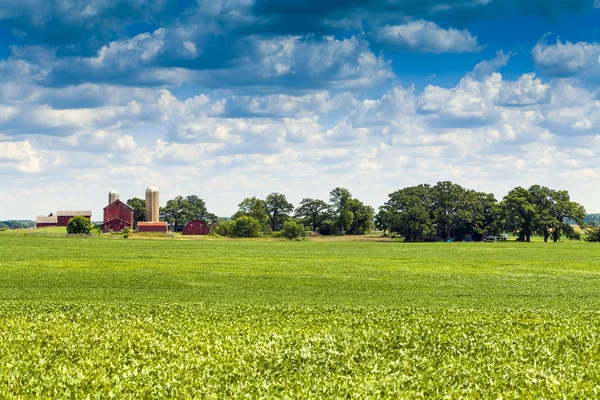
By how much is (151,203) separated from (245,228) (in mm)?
50570

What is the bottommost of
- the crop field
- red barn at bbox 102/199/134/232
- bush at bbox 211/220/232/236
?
the crop field

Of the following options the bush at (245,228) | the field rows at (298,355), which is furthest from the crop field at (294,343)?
the bush at (245,228)

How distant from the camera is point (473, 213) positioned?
15462cm

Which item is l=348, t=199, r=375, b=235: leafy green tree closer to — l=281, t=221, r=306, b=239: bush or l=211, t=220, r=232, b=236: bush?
l=281, t=221, r=306, b=239: bush

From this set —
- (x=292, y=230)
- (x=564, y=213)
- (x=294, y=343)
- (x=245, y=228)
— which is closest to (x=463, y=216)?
(x=564, y=213)

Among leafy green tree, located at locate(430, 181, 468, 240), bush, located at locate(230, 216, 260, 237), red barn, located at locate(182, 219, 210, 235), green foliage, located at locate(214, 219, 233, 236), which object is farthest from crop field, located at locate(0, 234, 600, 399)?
red barn, located at locate(182, 219, 210, 235)

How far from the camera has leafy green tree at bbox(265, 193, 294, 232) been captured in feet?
620

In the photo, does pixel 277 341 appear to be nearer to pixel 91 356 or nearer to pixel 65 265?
pixel 91 356

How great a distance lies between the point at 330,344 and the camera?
854 inches

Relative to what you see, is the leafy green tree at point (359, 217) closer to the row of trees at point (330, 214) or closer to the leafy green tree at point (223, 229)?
the row of trees at point (330, 214)

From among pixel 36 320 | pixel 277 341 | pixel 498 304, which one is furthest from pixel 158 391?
pixel 498 304

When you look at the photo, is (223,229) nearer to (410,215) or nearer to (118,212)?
(118,212)

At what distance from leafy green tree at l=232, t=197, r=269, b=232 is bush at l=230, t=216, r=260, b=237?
1387 cm

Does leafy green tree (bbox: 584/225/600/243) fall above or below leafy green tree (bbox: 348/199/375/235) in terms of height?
below
